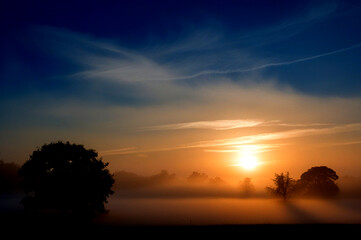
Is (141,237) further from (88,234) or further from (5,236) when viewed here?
(5,236)

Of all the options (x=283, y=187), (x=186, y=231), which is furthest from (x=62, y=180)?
(x=283, y=187)

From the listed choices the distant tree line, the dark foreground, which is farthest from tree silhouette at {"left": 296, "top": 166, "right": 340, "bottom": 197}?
the dark foreground

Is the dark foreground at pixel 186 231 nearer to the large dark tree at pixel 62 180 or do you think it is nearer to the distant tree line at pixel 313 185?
the large dark tree at pixel 62 180

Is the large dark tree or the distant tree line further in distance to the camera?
the distant tree line

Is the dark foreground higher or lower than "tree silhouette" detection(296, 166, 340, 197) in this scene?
lower

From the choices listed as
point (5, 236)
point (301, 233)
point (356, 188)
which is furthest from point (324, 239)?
point (356, 188)

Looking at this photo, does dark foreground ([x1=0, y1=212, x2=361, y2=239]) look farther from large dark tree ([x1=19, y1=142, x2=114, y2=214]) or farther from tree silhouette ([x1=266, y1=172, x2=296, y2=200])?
tree silhouette ([x1=266, y1=172, x2=296, y2=200])

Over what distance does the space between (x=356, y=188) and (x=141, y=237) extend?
120542 mm

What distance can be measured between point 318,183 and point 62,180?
3128 inches

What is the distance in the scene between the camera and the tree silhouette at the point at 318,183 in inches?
3666

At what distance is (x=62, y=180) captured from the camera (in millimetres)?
44031

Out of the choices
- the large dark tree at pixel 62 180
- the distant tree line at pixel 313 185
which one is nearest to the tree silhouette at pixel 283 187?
the distant tree line at pixel 313 185

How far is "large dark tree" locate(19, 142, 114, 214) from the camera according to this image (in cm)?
4375

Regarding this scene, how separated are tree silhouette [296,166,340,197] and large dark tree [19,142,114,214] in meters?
69.5
